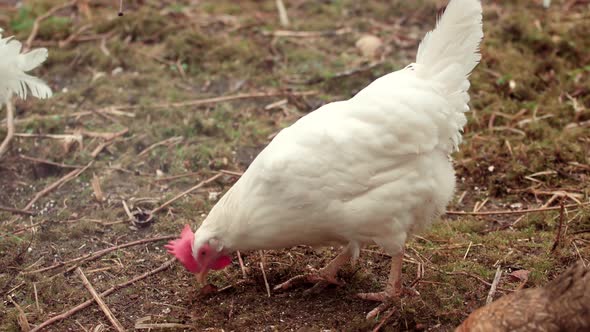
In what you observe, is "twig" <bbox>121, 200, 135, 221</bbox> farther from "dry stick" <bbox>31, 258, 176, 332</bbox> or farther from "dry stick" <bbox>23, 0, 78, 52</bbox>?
"dry stick" <bbox>23, 0, 78, 52</bbox>

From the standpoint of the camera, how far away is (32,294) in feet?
12.0

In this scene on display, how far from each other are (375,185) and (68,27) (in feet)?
15.3

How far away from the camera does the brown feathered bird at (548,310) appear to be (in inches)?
106

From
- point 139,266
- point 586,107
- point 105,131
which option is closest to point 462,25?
point 139,266

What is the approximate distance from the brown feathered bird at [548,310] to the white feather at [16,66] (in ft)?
8.72

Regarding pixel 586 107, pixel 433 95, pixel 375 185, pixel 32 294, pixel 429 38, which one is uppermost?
pixel 429 38

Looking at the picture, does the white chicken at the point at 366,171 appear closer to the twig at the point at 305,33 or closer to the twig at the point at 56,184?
the twig at the point at 56,184

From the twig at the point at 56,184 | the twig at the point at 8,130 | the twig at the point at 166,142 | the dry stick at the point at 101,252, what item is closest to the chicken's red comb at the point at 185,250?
the dry stick at the point at 101,252

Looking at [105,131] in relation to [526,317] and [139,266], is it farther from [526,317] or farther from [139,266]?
[526,317]

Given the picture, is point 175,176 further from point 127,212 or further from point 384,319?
point 384,319

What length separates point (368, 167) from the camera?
10.6ft

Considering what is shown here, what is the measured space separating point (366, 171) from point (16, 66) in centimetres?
204


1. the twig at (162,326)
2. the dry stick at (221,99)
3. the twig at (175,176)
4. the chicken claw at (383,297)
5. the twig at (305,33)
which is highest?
the twig at (305,33)

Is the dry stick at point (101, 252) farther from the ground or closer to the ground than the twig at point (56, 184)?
farther from the ground
